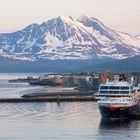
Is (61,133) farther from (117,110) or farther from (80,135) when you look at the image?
(117,110)

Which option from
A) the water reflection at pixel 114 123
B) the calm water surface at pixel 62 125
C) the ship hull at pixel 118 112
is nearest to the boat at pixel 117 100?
the ship hull at pixel 118 112

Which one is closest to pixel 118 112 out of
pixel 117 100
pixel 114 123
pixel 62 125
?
pixel 117 100

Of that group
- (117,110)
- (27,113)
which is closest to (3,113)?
(27,113)

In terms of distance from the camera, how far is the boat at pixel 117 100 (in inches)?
2707

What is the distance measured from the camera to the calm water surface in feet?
185

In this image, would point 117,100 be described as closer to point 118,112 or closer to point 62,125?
point 118,112

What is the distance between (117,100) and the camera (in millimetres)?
69375

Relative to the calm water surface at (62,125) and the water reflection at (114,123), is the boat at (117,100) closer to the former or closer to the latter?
the water reflection at (114,123)

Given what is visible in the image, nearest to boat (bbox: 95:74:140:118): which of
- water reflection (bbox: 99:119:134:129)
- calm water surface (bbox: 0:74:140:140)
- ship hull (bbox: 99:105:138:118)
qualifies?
ship hull (bbox: 99:105:138:118)

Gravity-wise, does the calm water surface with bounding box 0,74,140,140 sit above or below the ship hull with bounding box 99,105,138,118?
below

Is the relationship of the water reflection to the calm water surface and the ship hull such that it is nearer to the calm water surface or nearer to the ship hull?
the calm water surface

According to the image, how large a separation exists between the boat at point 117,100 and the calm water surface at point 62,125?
52.9 inches

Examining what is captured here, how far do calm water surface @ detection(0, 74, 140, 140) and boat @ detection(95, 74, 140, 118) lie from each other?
1343mm

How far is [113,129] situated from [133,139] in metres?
7.07
